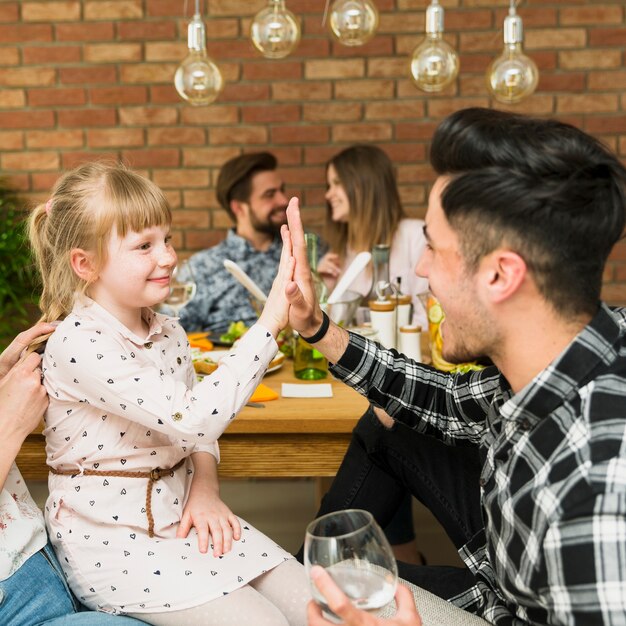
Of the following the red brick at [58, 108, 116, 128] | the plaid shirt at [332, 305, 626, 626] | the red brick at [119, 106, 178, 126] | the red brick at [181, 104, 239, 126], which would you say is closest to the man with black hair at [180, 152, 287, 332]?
the red brick at [181, 104, 239, 126]

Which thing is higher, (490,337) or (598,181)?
(598,181)

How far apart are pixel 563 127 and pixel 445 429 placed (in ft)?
2.17

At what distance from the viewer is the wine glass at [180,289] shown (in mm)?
2371

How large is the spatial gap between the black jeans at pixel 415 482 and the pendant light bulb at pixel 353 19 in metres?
1.15

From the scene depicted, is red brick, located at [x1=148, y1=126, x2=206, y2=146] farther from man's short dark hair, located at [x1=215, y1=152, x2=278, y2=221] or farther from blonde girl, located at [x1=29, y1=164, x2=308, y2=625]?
blonde girl, located at [x1=29, y1=164, x2=308, y2=625]

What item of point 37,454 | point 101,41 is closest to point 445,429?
point 37,454

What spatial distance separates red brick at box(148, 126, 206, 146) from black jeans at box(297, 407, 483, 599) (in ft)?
8.19

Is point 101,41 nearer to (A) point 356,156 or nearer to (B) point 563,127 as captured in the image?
(A) point 356,156

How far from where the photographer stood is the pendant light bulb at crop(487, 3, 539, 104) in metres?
2.36

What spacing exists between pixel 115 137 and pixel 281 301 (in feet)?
8.85

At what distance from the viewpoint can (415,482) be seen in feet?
5.52

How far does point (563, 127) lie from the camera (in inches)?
45.1

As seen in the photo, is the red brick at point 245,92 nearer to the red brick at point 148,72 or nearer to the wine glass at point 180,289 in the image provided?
the red brick at point 148,72

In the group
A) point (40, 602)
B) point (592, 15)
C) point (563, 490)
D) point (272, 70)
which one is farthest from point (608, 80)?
point (40, 602)
